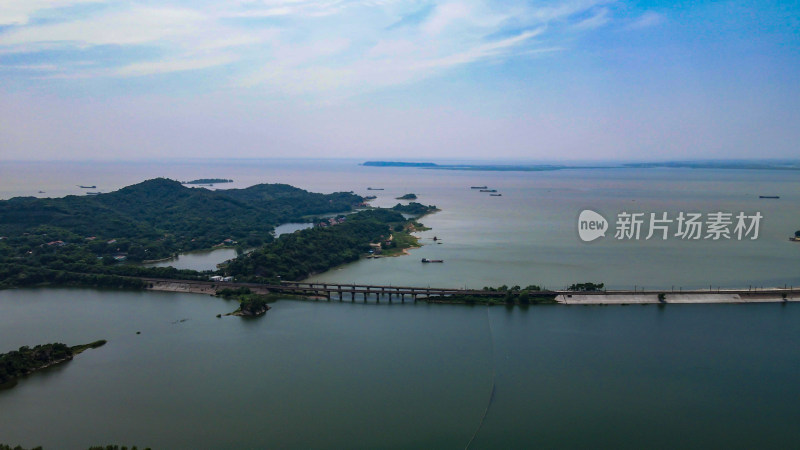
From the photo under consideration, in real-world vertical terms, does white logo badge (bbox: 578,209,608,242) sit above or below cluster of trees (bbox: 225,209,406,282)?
above

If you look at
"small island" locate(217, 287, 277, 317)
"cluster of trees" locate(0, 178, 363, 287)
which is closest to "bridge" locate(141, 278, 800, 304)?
"small island" locate(217, 287, 277, 317)

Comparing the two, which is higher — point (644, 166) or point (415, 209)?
point (644, 166)

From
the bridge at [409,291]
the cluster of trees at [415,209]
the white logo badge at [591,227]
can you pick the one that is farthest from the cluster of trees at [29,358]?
the cluster of trees at [415,209]

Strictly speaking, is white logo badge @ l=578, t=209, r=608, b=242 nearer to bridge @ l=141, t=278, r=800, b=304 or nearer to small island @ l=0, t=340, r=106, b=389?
bridge @ l=141, t=278, r=800, b=304

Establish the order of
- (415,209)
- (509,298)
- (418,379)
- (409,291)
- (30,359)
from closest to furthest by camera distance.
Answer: (418,379)
(30,359)
(509,298)
(409,291)
(415,209)

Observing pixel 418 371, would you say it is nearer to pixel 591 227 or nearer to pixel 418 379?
pixel 418 379

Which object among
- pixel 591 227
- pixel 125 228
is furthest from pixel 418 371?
pixel 125 228
